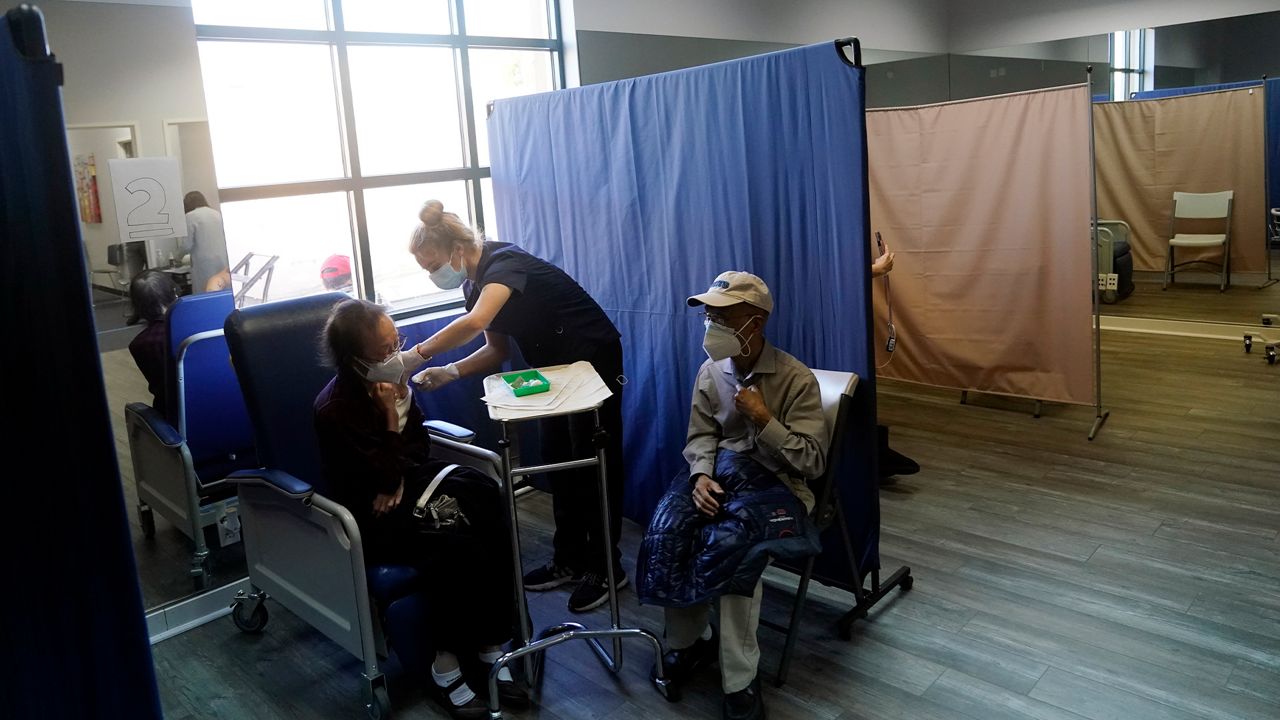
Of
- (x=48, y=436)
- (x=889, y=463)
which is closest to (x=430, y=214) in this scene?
(x=48, y=436)

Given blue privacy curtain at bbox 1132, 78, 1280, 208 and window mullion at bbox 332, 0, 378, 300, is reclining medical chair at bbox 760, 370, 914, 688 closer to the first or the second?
window mullion at bbox 332, 0, 378, 300

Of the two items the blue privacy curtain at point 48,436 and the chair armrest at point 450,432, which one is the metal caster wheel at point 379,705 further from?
the blue privacy curtain at point 48,436

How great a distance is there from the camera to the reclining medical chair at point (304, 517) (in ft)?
8.29

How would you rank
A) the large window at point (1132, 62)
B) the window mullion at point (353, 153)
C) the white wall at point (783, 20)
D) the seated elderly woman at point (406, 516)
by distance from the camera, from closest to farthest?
the seated elderly woman at point (406, 516)
the window mullion at point (353, 153)
the white wall at point (783, 20)
the large window at point (1132, 62)

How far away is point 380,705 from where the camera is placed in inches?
99.7

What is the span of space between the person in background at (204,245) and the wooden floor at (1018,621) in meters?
1.17

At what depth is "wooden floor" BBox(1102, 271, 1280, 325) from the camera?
5742 mm

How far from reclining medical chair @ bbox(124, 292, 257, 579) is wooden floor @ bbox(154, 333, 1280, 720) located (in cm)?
41

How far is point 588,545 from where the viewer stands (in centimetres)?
334

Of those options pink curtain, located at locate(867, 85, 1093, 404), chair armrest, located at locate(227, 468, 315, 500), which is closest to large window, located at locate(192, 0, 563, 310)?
chair armrest, located at locate(227, 468, 315, 500)

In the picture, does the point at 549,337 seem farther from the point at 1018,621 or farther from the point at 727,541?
the point at 1018,621

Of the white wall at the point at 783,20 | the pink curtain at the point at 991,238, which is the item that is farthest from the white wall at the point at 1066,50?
the pink curtain at the point at 991,238

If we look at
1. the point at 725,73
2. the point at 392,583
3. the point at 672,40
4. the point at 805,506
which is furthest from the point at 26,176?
the point at 672,40

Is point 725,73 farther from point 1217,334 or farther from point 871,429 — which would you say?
point 1217,334
